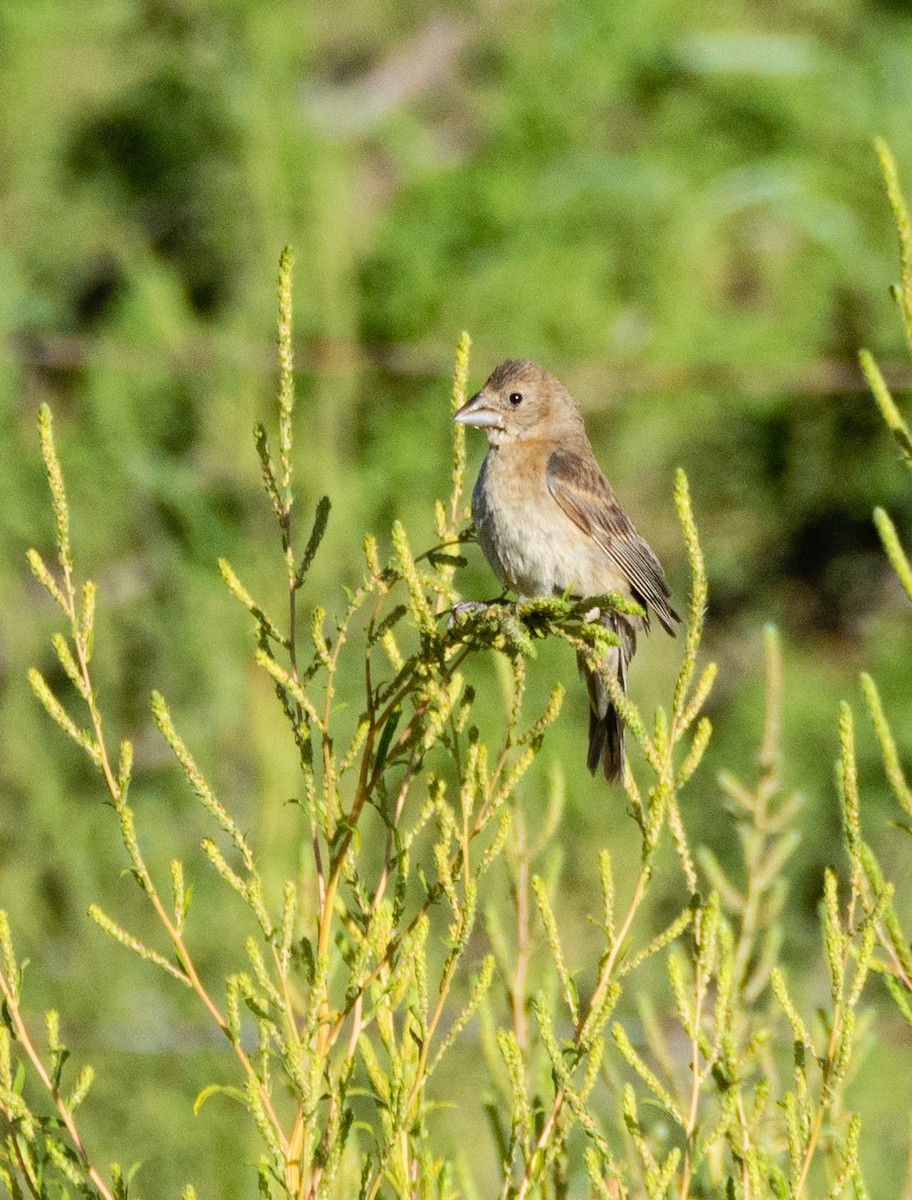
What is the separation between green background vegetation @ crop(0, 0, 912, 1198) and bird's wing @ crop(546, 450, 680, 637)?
90 cm

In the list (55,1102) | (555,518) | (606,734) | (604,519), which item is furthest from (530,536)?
(55,1102)

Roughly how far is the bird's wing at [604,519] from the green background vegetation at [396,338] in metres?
0.90

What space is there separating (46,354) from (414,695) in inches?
143

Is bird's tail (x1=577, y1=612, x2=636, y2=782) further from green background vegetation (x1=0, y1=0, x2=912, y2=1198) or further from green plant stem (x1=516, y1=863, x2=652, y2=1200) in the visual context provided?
green plant stem (x1=516, y1=863, x2=652, y2=1200)

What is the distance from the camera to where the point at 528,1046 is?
2.57 metres

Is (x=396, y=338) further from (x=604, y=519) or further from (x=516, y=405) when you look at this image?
(x=604, y=519)

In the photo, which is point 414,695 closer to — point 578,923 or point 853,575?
point 578,923

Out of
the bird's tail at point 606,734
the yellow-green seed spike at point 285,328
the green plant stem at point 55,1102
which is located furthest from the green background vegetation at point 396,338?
the yellow-green seed spike at point 285,328

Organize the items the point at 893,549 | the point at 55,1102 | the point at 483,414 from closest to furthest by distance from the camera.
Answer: the point at 893,549, the point at 55,1102, the point at 483,414

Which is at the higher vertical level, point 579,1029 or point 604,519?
point 604,519

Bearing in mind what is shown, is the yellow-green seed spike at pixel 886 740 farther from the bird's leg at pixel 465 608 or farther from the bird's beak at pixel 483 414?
the bird's beak at pixel 483 414

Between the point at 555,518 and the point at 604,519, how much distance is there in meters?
0.15

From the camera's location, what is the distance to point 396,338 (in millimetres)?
7676

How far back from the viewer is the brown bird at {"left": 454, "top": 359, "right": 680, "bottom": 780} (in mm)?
3631
